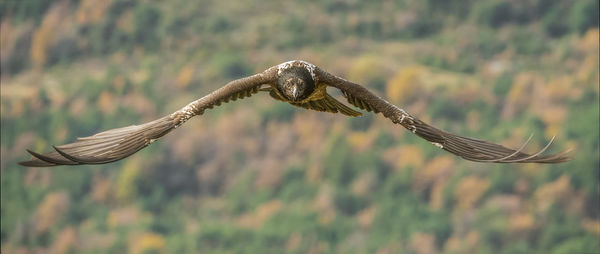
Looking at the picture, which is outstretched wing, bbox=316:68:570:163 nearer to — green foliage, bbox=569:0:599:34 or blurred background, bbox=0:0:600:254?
blurred background, bbox=0:0:600:254

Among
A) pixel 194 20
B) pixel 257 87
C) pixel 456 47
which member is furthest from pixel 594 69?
pixel 257 87

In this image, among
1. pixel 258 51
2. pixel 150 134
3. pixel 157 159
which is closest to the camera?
pixel 150 134

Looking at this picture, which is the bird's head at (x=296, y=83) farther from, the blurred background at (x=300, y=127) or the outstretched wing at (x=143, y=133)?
the blurred background at (x=300, y=127)

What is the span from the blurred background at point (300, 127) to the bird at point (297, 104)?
197 feet

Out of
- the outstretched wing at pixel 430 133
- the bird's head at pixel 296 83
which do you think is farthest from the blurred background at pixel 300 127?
the bird's head at pixel 296 83

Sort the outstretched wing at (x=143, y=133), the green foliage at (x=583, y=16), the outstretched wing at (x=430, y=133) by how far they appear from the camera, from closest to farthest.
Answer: the outstretched wing at (x=430, y=133) → the outstretched wing at (x=143, y=133) → the green foliage at (x=583, y=16)

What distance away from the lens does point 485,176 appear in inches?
3807

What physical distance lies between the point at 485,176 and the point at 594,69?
467 inches

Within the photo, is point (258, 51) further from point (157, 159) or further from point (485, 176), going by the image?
point (485, 176)

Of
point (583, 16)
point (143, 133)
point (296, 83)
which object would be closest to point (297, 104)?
point (296, 83)

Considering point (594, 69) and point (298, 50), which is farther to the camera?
point (298, 50)

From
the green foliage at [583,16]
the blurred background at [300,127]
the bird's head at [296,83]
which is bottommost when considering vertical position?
the bird's head at [296,83]

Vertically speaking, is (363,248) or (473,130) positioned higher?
(473,130)

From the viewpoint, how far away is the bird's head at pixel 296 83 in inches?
1000
